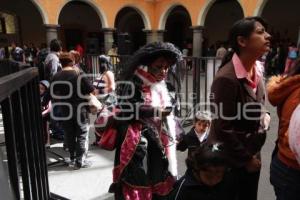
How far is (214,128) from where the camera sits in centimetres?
209

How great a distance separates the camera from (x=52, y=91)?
3924mm

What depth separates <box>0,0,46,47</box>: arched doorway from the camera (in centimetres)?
1962

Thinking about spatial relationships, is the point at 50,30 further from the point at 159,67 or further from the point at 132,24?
the point at 159,67

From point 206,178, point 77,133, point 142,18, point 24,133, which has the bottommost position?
point 77,133

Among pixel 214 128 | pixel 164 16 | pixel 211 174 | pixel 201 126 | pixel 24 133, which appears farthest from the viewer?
pixel 164 16

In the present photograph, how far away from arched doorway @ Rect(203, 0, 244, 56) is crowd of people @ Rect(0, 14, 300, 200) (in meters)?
17.6

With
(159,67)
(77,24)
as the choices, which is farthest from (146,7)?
(159,67)

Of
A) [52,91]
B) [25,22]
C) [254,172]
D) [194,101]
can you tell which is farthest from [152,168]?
[25,22]

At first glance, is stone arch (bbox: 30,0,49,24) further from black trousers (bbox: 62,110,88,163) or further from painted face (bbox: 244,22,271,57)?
painted face (bbox: 244,22,271,57)

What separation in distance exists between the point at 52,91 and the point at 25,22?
18582 mm

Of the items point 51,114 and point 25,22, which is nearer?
point 51,114

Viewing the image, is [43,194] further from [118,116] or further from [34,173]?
[118,116]

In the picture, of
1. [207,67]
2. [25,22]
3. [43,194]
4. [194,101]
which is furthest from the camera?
[25,22]

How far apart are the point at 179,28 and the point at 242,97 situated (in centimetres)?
2168
